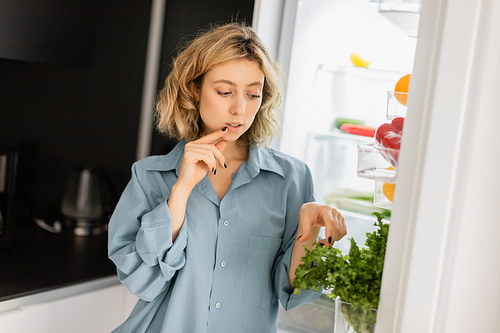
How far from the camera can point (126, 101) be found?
200 cm

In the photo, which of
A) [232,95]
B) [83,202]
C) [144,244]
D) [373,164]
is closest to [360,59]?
[232,95]

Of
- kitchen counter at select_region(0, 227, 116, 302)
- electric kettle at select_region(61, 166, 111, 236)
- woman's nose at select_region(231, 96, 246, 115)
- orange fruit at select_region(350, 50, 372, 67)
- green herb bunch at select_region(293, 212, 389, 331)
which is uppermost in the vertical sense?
orange fruit at select_region(350, 50, 372, 67)

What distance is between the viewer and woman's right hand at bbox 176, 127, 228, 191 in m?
1.03

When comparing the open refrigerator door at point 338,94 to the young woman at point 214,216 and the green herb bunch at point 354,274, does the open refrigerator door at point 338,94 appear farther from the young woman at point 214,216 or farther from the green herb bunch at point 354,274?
the green herb bunch at point 354,274

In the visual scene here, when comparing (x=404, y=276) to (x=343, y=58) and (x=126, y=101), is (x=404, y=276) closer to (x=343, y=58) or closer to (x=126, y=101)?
(x=343, y=58)

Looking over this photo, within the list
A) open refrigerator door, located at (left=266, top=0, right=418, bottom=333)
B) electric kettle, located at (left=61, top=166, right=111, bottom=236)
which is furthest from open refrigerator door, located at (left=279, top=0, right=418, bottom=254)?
electric kettle, located at (left=61, top=166, right=111, bottom=236)

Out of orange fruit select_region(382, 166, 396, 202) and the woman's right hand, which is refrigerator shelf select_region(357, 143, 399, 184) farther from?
the woman's right hand

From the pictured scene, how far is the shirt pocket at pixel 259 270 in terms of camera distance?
112 centimetres

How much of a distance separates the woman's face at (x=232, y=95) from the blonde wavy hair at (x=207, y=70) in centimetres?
3

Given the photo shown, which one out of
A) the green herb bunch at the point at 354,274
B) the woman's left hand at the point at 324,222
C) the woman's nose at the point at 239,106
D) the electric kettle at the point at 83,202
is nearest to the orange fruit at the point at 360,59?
the woman's nose at the point at 239,106

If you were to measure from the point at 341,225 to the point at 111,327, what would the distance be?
1.14m

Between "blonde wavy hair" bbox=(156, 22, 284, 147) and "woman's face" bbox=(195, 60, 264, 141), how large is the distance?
26mm

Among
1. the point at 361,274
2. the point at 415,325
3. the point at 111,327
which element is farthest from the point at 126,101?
the point at 415,325

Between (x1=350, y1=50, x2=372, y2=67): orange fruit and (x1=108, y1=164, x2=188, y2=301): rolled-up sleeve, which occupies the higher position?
(x1=350, y1=50, x2=372, y2=67): orange fruit
